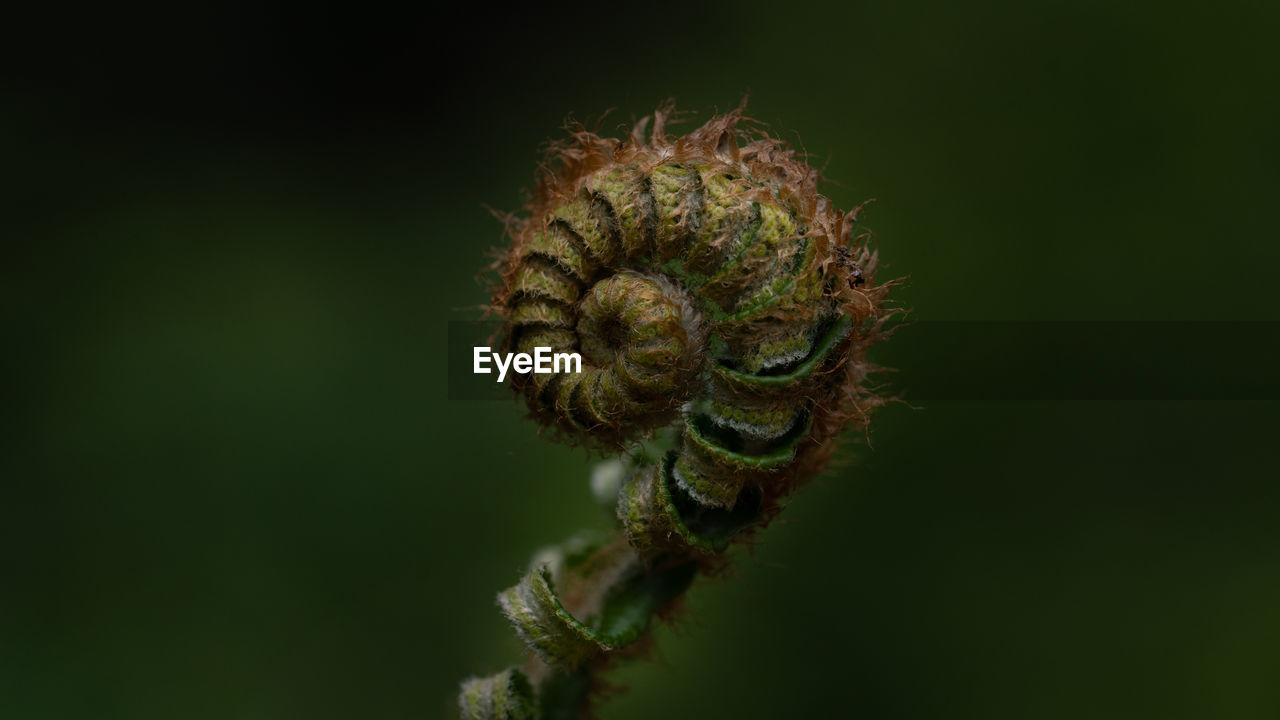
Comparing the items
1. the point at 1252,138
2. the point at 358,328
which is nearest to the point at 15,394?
the point at 358,328

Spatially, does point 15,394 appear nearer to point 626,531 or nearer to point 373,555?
point 373,555

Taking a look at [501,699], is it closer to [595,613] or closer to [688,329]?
[595,613]

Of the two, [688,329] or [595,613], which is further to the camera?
Answer: [595,613]
